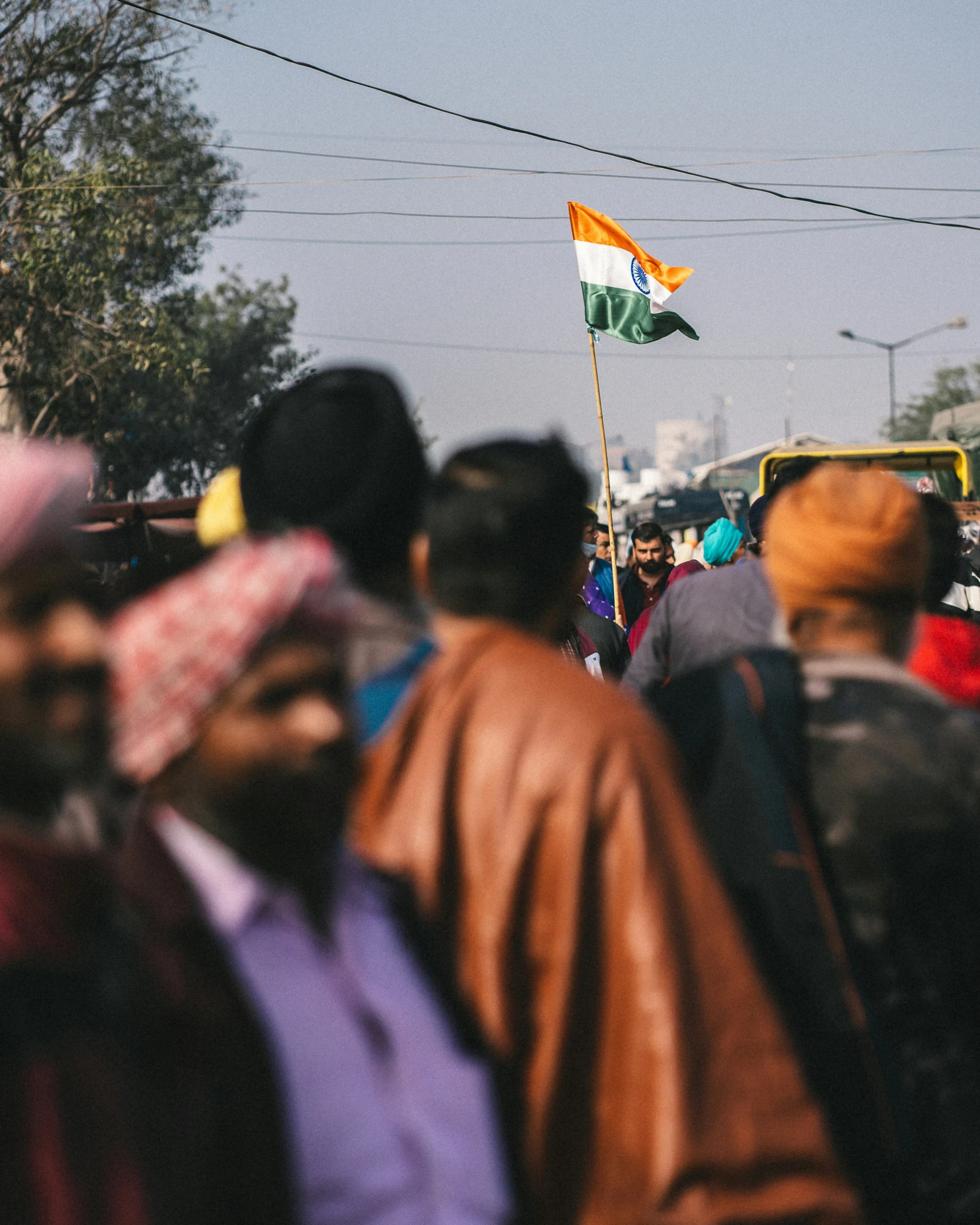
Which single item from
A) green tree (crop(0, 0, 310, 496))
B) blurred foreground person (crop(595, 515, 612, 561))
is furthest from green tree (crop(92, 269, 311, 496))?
blurred foreground person (crop(595, 515, 612, 561))

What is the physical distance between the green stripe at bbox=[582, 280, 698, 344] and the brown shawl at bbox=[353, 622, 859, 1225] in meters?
9.31

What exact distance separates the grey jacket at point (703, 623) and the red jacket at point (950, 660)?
0.64m

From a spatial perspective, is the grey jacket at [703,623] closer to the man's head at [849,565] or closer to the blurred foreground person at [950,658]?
the blurred foreground person at [950,658]

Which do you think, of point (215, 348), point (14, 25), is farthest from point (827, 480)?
point (215, 348)

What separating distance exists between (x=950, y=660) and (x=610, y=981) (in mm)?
1820

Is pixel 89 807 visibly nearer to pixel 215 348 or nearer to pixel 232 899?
pixel 232 899

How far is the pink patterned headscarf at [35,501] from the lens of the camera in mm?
1279

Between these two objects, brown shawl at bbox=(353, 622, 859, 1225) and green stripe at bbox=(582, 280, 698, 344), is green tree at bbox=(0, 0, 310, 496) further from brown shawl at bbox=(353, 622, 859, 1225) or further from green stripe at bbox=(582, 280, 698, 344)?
brown shawl at bbox=(353, 622, 859, 1225)

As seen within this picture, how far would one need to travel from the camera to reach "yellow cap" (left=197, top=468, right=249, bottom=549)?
2557 mm

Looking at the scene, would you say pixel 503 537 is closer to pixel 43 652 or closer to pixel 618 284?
pixel 43 652

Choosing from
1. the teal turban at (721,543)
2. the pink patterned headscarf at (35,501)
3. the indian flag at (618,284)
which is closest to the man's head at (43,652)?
the pink patterned headscarf at (35,501)

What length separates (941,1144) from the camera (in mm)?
1973

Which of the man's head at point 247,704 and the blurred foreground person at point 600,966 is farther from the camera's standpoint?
the blurred foreground person at point 600,966

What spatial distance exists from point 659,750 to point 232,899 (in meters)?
0.50
